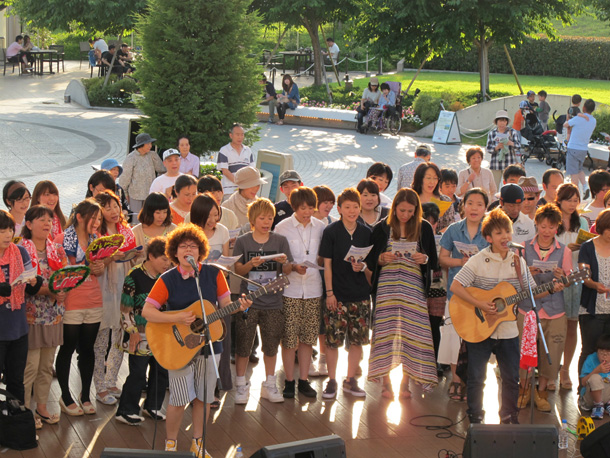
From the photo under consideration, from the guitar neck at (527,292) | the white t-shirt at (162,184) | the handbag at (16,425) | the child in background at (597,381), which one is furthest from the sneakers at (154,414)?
the child in background at (597,381)

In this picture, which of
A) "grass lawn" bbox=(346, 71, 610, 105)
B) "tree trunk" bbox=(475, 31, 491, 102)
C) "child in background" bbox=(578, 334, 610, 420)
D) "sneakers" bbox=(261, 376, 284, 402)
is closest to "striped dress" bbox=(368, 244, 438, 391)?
"sneakers" bbox=(261, 376, 284, 402)

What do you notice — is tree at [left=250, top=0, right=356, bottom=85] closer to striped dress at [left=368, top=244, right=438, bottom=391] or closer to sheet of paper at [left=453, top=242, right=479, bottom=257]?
sheet of paper at [left=453, top=242, right=479, bottom=257]

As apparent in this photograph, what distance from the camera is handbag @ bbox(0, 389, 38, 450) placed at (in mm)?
6559

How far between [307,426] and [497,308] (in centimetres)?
194

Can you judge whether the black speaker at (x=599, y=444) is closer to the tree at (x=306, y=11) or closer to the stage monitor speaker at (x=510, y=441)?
the stage monitor speaker at (x=510, y=441)

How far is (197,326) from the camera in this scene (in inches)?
251

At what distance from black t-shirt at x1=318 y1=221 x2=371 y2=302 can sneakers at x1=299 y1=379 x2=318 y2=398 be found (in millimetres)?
881

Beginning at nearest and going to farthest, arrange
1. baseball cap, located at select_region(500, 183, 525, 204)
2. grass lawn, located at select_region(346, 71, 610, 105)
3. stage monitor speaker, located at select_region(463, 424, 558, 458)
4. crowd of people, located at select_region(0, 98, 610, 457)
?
stage monitor speaker, located at select_region(463, 424, 558, 458) → crowd of people, located at select_region(0, 98, 610, 457) → baseball cap, located at select_region(500, 183, 525, 204) → grass lawn, located at select_region(346, 71, 610, 105)

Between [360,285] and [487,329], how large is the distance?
4.50 feet

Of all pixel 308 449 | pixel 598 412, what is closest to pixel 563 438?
pixel 598 412

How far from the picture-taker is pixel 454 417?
25.1 feet

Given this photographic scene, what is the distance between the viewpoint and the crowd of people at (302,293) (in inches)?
267

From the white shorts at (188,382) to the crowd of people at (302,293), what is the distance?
0.01 meters

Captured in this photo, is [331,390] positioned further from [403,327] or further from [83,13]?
[83,13]
